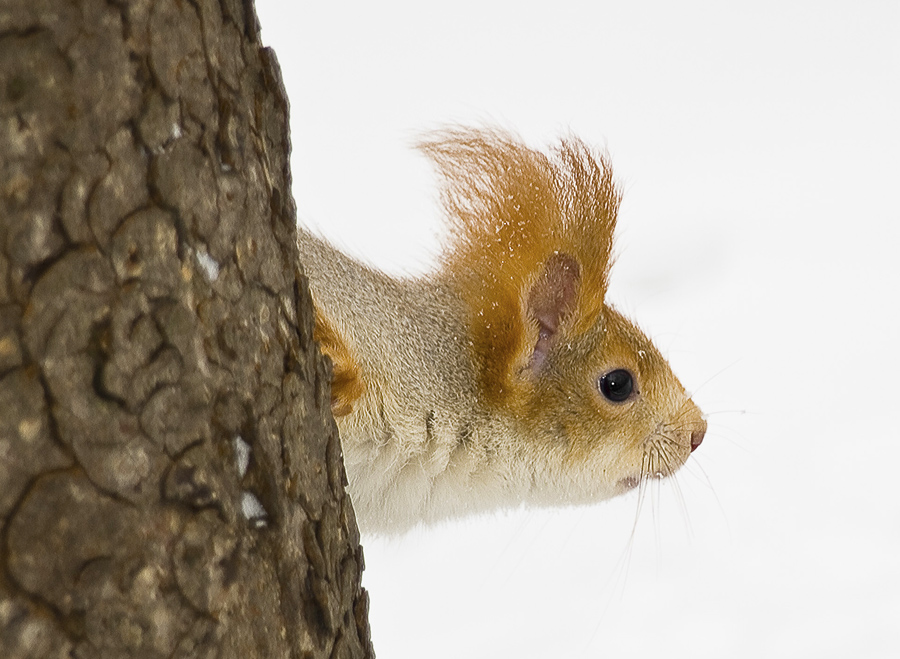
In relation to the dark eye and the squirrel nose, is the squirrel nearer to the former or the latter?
the dark eye

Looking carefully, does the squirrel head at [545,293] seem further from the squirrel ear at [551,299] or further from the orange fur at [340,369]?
the orange fur at [340,369]

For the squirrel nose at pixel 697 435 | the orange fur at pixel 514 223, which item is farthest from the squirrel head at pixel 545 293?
the squirrel nose at pixel 697 435

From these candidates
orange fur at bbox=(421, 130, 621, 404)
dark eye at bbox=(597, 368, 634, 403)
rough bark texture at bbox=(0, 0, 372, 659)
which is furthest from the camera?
dark eye at bbox=(597, 368, 634, 403)

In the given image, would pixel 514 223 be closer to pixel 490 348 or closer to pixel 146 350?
pixel 490 348

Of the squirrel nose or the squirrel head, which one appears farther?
the squirrel nose

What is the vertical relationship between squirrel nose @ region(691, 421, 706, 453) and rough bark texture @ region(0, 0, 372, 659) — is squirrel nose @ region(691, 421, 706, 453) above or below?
above

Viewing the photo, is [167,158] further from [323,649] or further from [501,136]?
[501,136]

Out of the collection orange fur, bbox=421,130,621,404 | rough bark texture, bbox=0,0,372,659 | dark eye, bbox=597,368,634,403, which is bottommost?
rough bark texture, bbox=0,0,372,659

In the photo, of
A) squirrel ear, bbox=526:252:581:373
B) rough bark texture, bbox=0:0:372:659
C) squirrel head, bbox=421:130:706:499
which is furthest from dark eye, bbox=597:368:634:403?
rough bark texture, bbox=0:0:372:659
